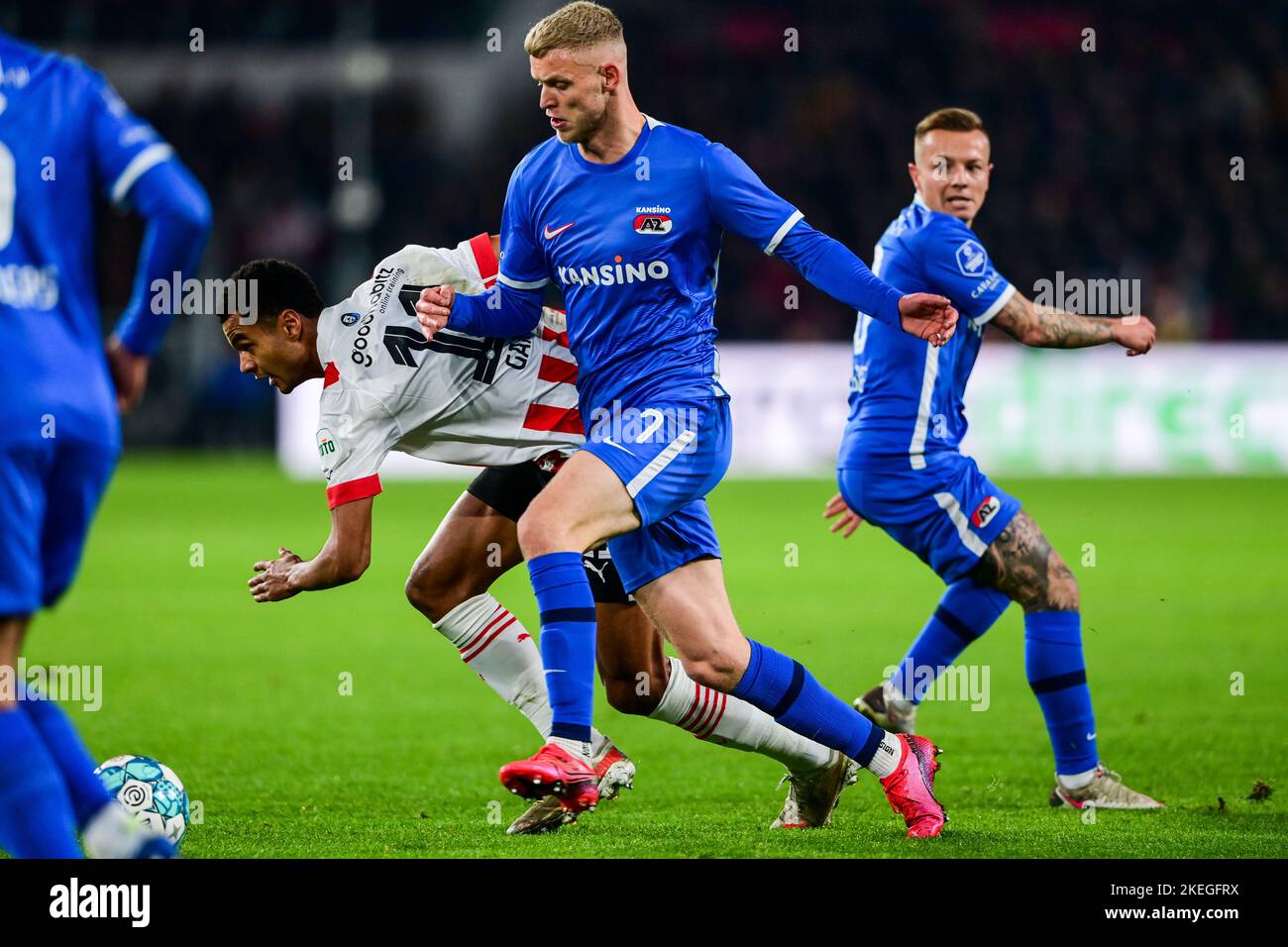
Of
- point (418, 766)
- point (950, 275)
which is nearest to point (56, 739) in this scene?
point (418, 766)

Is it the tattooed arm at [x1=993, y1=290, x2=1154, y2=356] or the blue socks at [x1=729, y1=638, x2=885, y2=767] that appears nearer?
the blue socks at [x1=729, y1=638, x2=885, y2=767]

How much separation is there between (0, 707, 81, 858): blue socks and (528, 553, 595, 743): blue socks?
139 centimetres

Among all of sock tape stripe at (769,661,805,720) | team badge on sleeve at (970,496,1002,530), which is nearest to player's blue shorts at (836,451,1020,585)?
team badge on sleeve at (970,496,1002,530)

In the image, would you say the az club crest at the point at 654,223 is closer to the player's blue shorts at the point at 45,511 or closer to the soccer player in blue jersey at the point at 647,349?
the soccer player in blue jersey at the point at 647,349

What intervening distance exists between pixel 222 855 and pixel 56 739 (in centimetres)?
112

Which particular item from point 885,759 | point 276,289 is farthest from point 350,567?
point 885,759

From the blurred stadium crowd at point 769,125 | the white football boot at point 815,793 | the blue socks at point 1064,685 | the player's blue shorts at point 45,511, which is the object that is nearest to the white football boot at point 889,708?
the blue socks at point 1064,685

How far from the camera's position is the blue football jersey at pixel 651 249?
4.84 m

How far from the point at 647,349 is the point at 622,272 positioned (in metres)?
0.23

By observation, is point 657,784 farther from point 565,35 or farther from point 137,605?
point 137,605

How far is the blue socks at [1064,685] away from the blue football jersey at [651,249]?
1460 millimetres

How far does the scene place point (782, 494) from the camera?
17.8 metres

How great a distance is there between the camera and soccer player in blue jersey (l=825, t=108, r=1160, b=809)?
18.0 ft

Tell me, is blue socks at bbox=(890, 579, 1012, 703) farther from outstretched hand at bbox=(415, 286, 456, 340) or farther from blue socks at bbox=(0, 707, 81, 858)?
blue socks at bbox=(0, 707, 81, 858)
